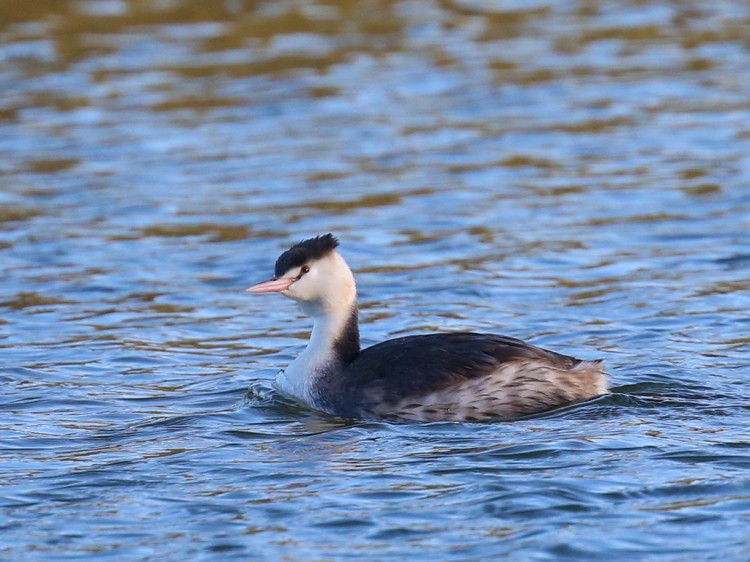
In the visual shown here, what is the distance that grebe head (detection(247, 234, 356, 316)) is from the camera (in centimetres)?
936

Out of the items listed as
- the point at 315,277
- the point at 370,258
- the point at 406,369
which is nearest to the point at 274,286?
the point at 315,277

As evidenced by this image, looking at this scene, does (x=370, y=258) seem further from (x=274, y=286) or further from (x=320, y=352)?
(x=274, y=286)

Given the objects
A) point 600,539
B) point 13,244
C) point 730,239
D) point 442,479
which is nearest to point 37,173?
point 13,244

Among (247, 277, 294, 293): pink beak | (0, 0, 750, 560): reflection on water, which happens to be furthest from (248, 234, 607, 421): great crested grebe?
(0, 0, 750, 560): reflection on water

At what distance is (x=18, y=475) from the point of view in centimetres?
814

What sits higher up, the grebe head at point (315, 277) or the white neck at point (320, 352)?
the grebe head at point (315, 277)

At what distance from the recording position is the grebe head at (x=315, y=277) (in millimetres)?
9359

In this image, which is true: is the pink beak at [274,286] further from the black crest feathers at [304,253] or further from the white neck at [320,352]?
the white neck at [320,352]

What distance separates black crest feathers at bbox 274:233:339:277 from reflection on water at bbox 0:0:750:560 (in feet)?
2.72

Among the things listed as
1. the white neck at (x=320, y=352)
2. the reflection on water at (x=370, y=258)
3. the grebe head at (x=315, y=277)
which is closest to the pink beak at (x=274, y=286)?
the grebe head at (x=315, y=277)

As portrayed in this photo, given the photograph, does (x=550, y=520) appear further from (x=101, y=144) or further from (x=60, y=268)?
(x=101, y=144)

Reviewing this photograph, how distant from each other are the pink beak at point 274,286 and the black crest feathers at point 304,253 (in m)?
Result: 0.05

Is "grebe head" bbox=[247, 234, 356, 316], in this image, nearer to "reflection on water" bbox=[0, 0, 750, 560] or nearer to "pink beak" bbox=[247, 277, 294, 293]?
"pink beak" bbox=[247, 277, 294, 293]

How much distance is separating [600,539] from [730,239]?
7.11m
